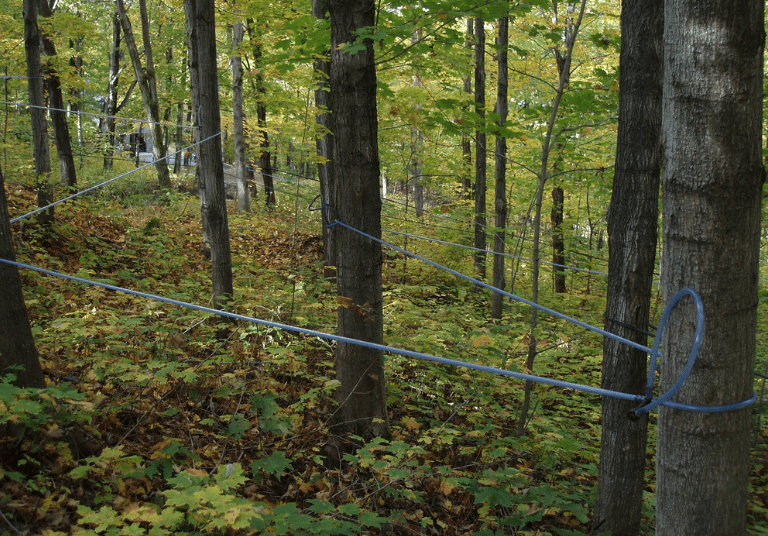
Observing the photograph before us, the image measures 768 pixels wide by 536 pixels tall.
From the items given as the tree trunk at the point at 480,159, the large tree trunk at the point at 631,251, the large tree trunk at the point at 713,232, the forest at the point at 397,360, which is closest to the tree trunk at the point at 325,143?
the forest at the point at 397,360

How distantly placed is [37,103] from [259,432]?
21.8 feet

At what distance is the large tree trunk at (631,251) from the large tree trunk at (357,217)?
1.53 metres

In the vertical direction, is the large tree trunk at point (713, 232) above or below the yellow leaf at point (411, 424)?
above

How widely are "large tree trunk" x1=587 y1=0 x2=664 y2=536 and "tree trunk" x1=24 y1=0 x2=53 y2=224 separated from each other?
7.35 metres

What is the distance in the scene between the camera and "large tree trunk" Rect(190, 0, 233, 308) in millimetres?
4927

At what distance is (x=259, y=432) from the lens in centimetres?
341

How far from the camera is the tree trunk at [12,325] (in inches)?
104

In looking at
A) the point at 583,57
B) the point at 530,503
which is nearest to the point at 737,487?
the point at 530,503

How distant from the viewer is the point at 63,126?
29.5 ft

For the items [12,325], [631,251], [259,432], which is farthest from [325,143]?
[631,251]

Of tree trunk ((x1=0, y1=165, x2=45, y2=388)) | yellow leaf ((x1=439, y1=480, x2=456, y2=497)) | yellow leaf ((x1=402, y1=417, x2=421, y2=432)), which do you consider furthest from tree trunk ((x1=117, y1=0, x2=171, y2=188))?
yellow leaf ((x1=439, y1=480, x2=456, y2=497))

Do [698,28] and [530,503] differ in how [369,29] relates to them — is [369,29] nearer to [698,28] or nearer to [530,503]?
[698,28]

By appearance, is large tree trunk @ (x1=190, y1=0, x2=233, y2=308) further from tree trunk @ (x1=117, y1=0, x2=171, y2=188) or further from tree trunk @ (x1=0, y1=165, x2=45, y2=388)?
tree trunk @ (x1=117, y1=0, x2=171, y2=188)

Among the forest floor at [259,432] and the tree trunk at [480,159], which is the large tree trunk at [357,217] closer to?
the forest floor at [259,432]
